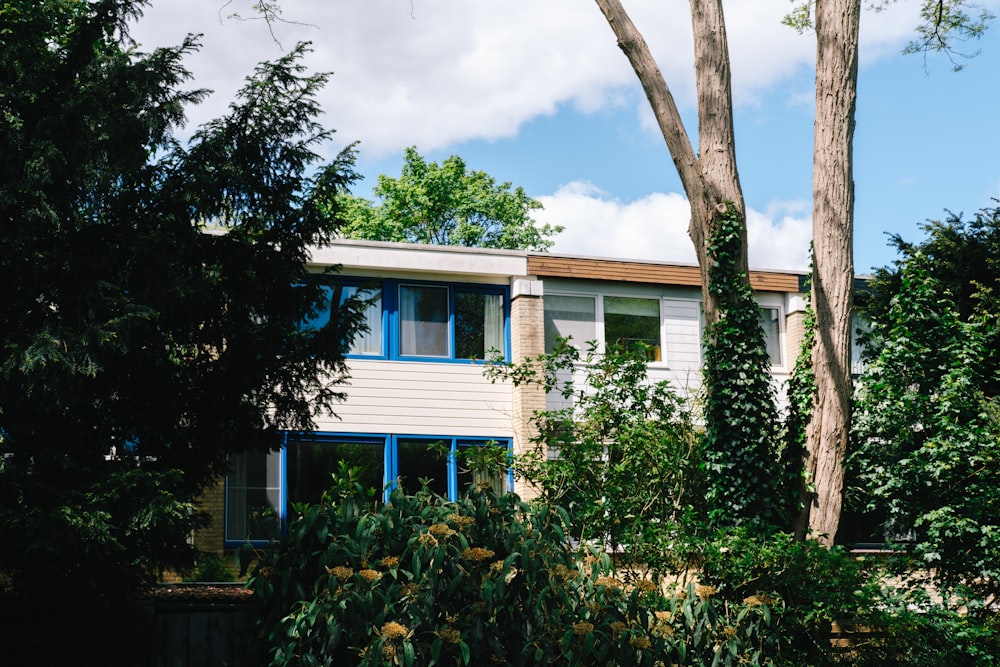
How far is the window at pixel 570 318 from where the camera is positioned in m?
20.7

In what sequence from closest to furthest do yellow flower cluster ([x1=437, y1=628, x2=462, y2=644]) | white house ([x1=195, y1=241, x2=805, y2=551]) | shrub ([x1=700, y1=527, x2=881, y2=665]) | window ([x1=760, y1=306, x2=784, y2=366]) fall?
yellow flower cluster ([x1=437, y1=628, x2=462, y2=644]), shrub ([x1=700, y1=527, x2=881, y2=665]), white house ([x1=195, y1=241, x2=805, y2=551]), window ([x1=760, y1=306, x2=784, y2=366])

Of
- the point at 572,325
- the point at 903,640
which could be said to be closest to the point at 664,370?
the point at 572,325

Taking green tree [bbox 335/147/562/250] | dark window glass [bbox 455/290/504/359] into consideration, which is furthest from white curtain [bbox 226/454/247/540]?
green tree [bbox 335/147/562/250]

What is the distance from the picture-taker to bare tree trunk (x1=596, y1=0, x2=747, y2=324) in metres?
13.5

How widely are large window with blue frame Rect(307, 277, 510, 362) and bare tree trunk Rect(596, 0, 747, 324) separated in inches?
266

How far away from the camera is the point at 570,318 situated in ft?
68.5

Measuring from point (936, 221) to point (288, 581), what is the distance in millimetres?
13450

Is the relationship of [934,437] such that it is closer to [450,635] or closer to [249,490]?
[450,635]

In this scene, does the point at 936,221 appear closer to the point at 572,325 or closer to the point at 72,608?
the point at 572,325

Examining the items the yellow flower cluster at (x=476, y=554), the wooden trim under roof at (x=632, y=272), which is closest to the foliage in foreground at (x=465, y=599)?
the yellow flower cluster at (x=476, y=554)

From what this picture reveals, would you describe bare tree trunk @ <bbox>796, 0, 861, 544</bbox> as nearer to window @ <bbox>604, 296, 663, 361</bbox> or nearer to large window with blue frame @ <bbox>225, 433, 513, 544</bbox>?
large window with blue frame @ <bbox>225, 433, 513, 544</bbox>

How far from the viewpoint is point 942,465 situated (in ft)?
41.1

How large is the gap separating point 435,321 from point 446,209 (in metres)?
19.4

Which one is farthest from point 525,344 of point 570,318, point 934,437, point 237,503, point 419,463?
point 934,437
